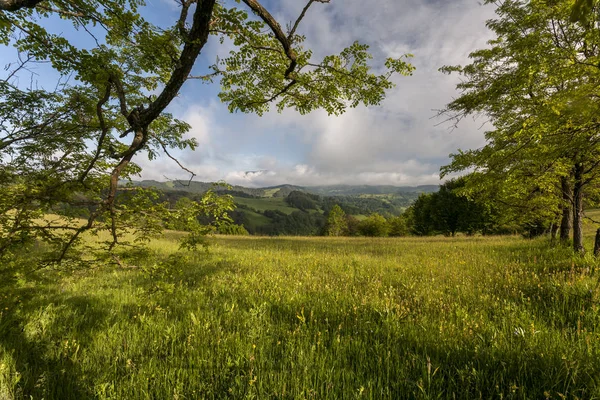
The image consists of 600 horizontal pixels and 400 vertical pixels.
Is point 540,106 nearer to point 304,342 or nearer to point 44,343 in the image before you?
point 304,342

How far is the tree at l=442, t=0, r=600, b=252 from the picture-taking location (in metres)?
5.09

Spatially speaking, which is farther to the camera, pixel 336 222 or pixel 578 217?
pixel 336 222

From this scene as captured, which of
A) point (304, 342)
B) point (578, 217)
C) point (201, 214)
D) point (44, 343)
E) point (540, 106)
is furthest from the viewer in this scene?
point (578, 217)

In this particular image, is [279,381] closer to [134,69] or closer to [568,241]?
[134,69]

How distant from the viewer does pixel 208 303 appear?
4375 millimetres

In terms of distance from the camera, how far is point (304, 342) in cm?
304

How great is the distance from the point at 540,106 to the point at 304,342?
8.20 meters

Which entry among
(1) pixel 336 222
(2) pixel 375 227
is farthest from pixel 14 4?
(1) pixel 336 222

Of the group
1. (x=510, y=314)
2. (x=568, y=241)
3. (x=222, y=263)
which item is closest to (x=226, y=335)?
(x=510, y=314)

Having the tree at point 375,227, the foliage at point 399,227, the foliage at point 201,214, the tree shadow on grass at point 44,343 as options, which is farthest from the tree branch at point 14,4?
the tree at point 375,227

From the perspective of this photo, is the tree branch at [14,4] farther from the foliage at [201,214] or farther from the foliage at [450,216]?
the foliage at [450,216]

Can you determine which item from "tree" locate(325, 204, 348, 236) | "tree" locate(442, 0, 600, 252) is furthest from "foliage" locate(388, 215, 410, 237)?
"tree" locate(442, 0, 600, 252)

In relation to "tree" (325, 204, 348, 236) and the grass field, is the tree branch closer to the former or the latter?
Result: the grass field

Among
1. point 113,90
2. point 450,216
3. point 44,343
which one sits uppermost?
point 113,90
